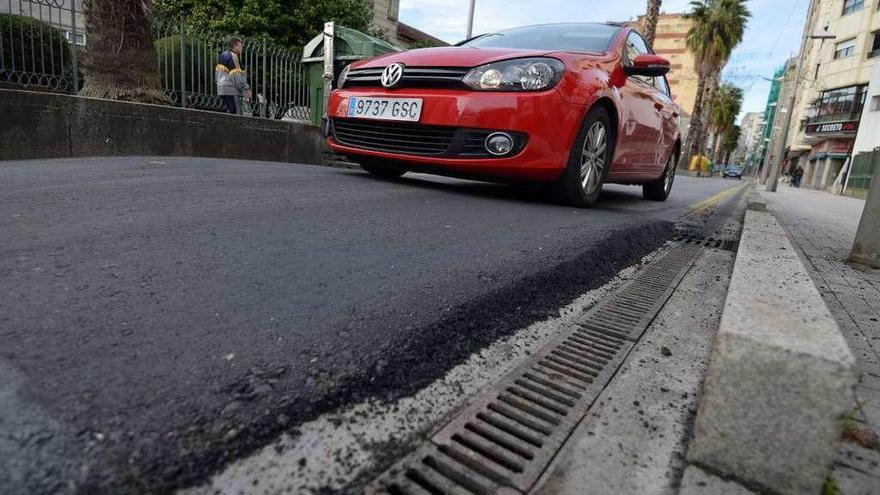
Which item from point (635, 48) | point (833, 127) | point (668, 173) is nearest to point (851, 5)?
point (833, 127)

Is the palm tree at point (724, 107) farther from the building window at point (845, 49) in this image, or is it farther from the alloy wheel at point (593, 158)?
the alloy wheel at point (593, 158)

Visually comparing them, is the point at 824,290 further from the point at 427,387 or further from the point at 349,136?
the point at 349,136

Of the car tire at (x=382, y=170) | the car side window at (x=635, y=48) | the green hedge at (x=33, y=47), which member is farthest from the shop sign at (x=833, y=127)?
the green hedge at (x=33, y=47)

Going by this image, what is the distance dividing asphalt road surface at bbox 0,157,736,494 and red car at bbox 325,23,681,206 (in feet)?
2.09

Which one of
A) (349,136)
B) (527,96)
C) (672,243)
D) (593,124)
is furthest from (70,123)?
(672,243)

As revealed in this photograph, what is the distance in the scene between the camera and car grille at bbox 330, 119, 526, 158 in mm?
3656

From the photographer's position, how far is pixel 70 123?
5.23m

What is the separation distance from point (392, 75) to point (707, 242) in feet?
8.31

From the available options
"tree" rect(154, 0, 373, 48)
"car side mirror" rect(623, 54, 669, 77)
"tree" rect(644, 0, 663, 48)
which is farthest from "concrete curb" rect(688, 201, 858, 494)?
"tree" rect(644, 0, 663, 48)

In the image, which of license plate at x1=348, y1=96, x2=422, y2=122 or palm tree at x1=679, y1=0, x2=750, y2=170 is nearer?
license plate at x1=348, y1=96, x2=422, y2=122

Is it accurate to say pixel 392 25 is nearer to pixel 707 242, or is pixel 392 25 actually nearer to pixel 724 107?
pixel 707 242

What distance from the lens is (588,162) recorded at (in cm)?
412

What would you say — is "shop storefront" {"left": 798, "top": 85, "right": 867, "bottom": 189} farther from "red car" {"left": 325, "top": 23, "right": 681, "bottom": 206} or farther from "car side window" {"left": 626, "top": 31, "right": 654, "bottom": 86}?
"red car" {"left": 325, "top": 23, "right": 681, "bottom": 206}

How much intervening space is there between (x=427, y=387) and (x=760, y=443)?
0.67 m
